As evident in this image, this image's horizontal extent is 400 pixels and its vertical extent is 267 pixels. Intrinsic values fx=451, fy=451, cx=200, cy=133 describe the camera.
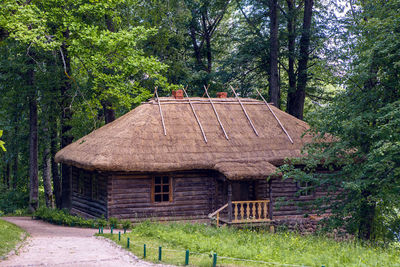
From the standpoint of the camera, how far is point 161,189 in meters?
21.0

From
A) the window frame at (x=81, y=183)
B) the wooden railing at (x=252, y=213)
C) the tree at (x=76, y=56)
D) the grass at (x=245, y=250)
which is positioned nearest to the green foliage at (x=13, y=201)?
the tree at (x=76, y=56)

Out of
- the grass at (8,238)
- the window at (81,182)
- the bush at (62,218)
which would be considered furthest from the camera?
the window at (81,182)

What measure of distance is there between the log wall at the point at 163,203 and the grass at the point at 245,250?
4045 mm

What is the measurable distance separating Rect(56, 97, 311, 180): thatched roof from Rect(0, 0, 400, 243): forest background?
150cm

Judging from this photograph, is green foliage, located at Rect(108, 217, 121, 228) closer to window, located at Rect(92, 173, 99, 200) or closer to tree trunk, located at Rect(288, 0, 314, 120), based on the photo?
window, located at Rect(92, 173, 99, 200)

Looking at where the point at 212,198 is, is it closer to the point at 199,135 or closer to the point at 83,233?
the point at 199,135

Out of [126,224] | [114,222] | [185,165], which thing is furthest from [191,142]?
[114,222]

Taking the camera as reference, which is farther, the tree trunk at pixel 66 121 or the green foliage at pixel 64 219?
the tree trunk at pixel 66 121

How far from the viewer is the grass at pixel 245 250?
1088 centimetres

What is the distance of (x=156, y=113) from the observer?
23094 mm

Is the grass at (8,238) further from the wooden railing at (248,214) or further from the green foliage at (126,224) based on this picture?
the wooden railing at (248,214)

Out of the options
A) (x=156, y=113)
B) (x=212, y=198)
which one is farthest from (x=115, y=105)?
(x=212, y=198)

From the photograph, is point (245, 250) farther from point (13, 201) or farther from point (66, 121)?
point (13, 201)

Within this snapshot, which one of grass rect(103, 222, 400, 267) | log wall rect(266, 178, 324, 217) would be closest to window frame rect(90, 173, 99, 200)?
grass rect(103, 222, 400, 267)
